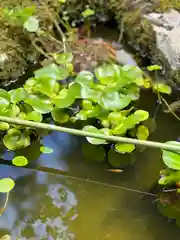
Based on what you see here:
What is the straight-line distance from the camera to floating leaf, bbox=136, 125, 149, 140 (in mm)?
1399

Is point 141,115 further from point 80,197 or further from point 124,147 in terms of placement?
point 80,197

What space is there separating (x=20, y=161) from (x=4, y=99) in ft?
0.71

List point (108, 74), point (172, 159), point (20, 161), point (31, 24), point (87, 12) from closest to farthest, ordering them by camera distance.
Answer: point (172, 159) → point (20, 161) → point (108, 74) → point (31, 24) → point (87, 12)

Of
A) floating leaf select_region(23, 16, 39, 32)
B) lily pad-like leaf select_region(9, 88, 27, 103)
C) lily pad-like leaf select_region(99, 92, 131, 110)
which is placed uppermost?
floating leaf select_region(23, 16, 39, 32)

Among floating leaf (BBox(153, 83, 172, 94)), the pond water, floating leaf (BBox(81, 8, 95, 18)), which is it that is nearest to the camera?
the pond water

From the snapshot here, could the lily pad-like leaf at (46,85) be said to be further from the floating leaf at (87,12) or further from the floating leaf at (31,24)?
the floating leaf at (87,12)

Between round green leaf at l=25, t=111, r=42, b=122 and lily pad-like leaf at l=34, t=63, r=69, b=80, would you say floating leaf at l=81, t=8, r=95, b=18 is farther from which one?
round green leaf at l=25, t=111, r=42, b=122

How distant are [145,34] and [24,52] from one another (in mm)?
472

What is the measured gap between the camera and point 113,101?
1.42 metres

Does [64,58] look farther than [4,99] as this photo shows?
Yes

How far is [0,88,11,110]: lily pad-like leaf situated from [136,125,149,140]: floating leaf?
1.38ft

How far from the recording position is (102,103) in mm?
1414

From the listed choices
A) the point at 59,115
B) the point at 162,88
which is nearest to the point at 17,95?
the point at 59,115

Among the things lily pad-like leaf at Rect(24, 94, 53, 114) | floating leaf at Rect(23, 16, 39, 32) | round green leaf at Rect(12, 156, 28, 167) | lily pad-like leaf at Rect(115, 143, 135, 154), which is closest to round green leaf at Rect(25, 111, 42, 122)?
lily pad-like leaf at Rect(24, 94, 53, 114)
